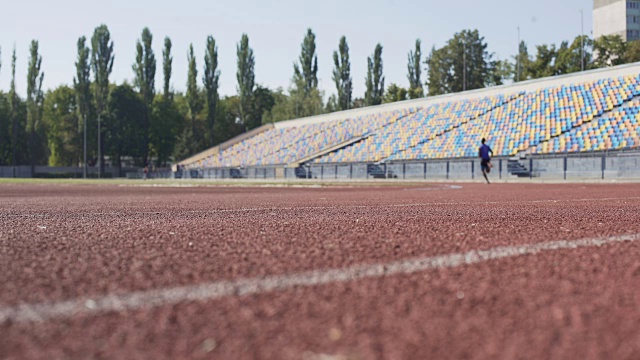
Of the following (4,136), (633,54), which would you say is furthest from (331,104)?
(4,136)

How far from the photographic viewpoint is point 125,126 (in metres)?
66.6

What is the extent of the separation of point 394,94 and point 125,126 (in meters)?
28.9

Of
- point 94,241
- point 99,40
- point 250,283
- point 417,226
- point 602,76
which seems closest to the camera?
point 250,283

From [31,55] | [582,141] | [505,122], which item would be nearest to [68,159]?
[31,55]

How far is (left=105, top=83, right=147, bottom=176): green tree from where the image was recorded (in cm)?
6525

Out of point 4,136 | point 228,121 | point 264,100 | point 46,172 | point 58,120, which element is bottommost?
point 46,172

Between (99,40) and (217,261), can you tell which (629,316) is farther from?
(99,40)

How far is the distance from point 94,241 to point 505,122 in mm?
29708

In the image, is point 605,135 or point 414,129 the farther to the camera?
point 414,129

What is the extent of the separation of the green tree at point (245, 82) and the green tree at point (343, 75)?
9023mm

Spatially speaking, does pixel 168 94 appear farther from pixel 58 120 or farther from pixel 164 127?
pixel 58 120

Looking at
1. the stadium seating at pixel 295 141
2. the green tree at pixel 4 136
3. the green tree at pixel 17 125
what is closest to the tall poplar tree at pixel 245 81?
the stadium seating at pixel 295 141

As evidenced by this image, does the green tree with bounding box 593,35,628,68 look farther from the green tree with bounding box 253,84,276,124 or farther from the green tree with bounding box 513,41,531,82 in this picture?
the green tree with bounding box 253,84,276,124

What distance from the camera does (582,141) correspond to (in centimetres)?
2511
